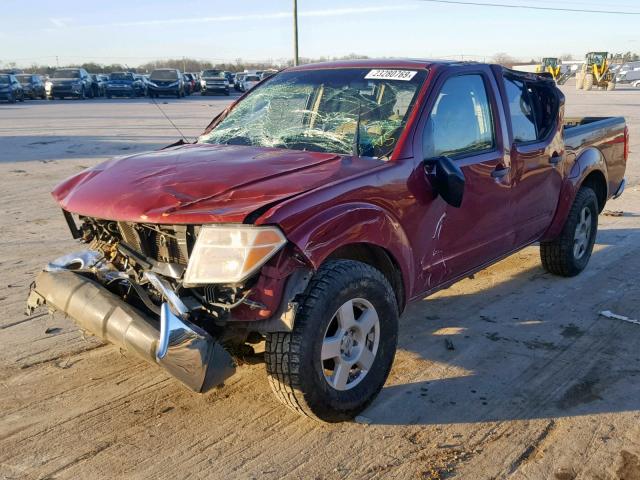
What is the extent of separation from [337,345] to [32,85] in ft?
123

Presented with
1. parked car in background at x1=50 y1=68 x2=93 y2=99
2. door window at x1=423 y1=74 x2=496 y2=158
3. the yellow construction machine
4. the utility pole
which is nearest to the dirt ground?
door window at x1=423 y1=74 x2=496 y2=158

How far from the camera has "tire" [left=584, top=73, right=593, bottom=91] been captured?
4615cm

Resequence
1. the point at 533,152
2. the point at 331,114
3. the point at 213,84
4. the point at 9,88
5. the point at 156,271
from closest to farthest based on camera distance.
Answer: the point at 156,271 → the point at 331,114 → the point at 533,152 → the point at 9,88 → the point at 213,84

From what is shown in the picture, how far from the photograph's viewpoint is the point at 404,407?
3568 millimetres

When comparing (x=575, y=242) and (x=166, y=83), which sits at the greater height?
(x=166, y=83)

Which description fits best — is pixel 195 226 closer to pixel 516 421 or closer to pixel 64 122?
pixel 516 421

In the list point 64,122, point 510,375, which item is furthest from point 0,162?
point 510,375

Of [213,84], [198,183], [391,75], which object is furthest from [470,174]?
[213,84]

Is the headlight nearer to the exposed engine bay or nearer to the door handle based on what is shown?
the exposed engine bay

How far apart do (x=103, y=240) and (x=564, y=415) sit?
8.91ft

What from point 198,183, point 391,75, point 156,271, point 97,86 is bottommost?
point 97,86

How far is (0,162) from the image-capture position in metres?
12.1

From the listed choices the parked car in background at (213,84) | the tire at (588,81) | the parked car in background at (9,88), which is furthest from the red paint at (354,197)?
the tire at (588,81)

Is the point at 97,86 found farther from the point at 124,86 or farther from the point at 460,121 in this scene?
the point at 460,121
